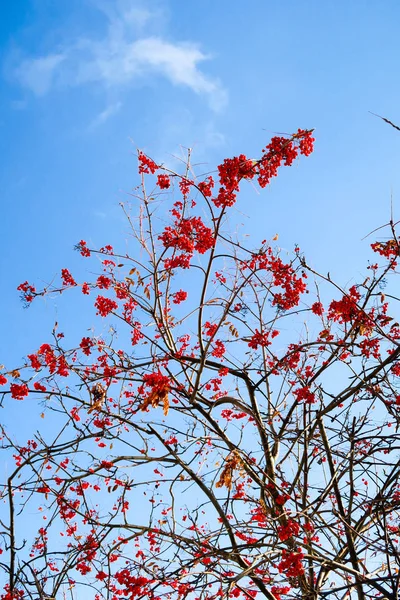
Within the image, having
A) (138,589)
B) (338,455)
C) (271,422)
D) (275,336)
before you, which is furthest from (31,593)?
(275,336)

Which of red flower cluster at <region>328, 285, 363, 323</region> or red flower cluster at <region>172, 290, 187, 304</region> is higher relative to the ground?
red flower cluster at <region>172, 290, 187, 304</region>

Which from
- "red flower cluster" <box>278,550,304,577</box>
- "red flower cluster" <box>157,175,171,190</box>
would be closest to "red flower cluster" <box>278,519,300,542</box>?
"red flower cluster" <box>278,550,304,577</box>

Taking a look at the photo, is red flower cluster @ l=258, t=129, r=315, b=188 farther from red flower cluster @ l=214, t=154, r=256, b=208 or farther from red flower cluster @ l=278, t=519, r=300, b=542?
red flower cluster @ l=278, t=519, r=300, b=542

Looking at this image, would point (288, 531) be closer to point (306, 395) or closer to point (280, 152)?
point (306, 395)

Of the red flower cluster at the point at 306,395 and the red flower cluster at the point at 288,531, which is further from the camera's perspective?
the red flower cluster at the point at 306,395

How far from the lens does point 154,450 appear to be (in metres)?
5.84

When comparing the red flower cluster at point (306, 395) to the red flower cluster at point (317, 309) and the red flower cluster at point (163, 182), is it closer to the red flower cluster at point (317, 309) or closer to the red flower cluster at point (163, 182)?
the red flower cluster at point (317, 309)

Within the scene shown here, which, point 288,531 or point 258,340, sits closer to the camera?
point 288,531

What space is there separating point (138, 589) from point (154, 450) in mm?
1477

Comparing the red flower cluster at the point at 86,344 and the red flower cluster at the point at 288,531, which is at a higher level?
the red flower cluster at the point at 86,344

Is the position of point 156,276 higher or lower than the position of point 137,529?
higher

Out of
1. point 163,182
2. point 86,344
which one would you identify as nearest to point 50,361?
point 86,344

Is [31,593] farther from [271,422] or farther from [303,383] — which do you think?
[303,383]

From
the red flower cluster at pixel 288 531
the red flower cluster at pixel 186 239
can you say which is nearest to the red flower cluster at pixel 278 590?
the red flower cluster at pixel 288 531
